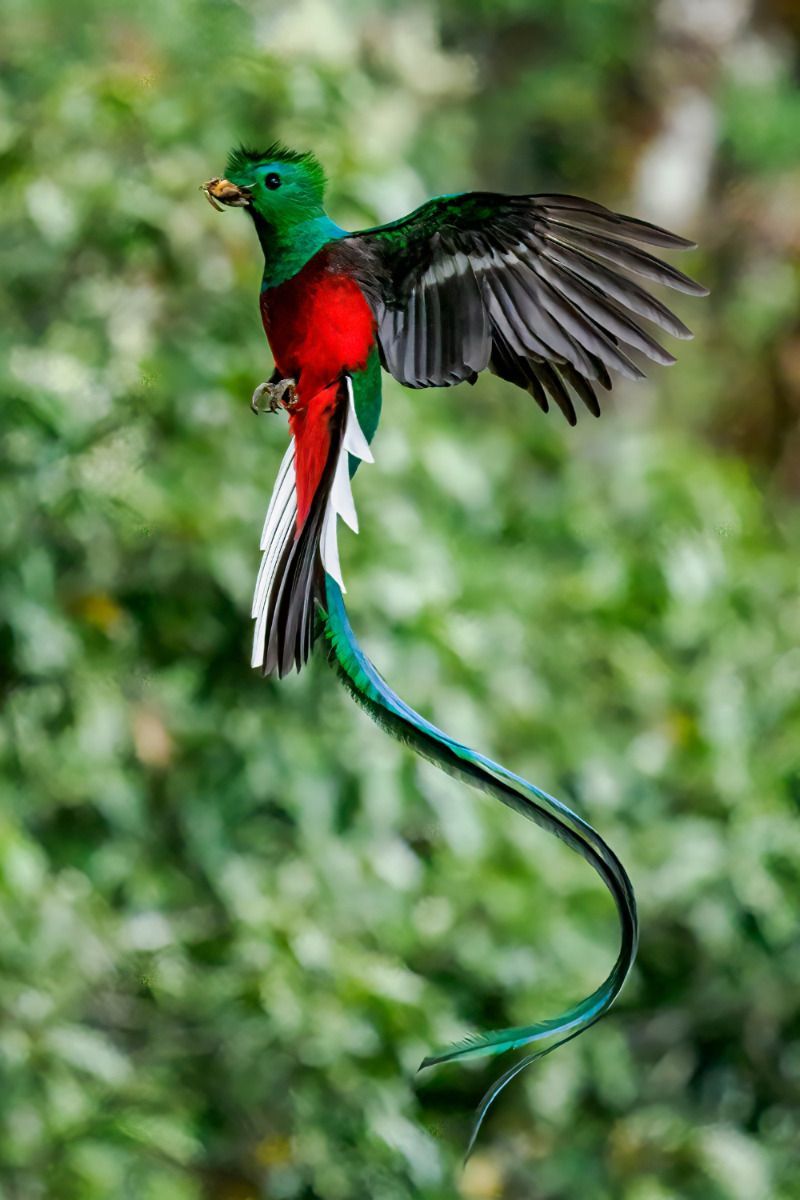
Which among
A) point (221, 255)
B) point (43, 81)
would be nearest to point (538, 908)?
point (221, 255)

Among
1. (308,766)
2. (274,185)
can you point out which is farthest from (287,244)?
(308,766)

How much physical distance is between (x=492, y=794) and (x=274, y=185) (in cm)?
12

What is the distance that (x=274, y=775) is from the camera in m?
2.08

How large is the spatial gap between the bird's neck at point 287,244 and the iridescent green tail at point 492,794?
0.06 metres

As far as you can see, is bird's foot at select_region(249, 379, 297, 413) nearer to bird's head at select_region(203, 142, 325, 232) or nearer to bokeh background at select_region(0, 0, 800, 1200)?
bird's head at select_region(203, 142, 325, 232)

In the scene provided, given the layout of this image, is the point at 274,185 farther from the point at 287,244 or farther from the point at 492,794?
the point at 492,794

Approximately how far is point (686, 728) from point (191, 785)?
72cm

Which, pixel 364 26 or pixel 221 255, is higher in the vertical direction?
pixel 364 26

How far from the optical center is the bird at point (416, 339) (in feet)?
1.09

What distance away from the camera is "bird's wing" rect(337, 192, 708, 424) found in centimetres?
35

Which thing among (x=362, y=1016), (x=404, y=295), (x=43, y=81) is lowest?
(x=362, y=1016)

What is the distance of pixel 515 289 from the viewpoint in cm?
37

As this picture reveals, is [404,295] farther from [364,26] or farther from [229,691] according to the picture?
[364,26]

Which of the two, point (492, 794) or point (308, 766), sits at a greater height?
point (492, 794)
